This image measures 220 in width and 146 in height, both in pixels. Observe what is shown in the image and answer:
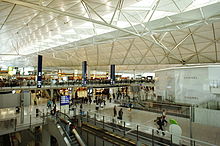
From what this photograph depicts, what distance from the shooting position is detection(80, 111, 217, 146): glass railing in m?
6.86

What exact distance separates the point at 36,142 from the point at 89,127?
833 centimetres

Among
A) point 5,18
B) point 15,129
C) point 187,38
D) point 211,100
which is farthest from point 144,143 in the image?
point 187,38

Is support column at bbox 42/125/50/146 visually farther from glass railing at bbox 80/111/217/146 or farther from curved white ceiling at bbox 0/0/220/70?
curved white ceiling at bbox 0/0/220/70

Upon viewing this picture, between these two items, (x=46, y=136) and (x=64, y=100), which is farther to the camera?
(x=64, y=100)

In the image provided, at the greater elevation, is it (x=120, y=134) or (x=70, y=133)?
(x=120, y=134)

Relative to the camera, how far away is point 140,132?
28.0ft

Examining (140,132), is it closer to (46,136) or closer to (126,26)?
(46,136)

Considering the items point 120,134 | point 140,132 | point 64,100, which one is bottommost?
point 120,134

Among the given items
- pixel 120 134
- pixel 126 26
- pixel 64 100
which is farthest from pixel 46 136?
pixel 126 26

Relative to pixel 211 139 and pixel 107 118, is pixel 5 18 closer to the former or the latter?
pixel 107 118

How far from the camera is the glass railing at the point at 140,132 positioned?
22.5 ft

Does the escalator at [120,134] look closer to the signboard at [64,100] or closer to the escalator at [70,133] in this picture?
the escalator at [70,133]

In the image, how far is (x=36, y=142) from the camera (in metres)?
15.2

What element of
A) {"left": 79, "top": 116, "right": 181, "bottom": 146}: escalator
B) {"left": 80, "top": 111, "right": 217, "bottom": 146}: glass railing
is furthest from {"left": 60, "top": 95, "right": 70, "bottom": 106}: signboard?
{"left": 79, "top": 116, "right": 181, "bottom": 146}: escalator
